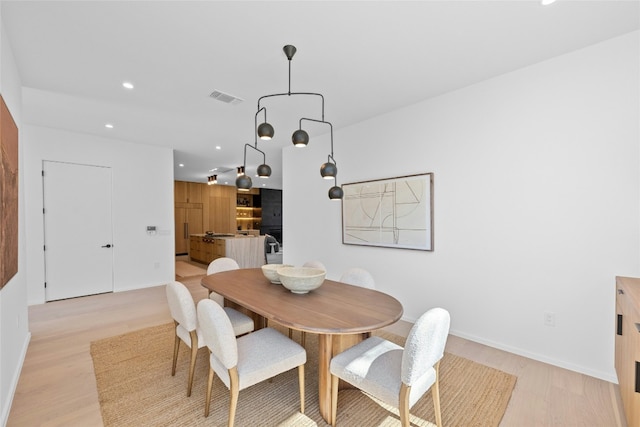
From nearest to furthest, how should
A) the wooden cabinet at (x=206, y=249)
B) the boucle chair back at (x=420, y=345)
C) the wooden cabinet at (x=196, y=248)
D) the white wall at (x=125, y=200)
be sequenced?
the boucle chair back at (x=420, y=345) → the white wall at (x=125, y=200) → the wooden cabinet at (x=206, y=249) → the wooden cabinet at (x=196, y=248)

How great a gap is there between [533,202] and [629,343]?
1.31 metres

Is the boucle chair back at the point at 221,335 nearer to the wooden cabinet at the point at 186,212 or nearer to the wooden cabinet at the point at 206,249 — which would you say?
the wooden cabinet at the point at 206,249

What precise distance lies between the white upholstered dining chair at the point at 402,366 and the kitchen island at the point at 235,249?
5.65 metres

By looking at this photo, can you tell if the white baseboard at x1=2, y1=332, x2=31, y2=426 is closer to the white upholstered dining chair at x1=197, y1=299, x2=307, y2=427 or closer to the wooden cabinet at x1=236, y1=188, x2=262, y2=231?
the white upholstered dining chair at x1=197, y1=299, x2=307, y2=427

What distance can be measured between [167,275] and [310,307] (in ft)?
15.7

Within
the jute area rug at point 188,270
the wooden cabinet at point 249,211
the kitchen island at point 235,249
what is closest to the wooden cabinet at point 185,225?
the jute area rug at point 188,270

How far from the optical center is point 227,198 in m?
10.8

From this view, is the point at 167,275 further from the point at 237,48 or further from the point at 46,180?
the point at 237,48

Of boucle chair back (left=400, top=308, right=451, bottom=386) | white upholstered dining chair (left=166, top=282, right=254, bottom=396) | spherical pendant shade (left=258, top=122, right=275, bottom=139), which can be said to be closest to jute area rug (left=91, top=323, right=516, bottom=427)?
white upholstered dining chair (left=166, top=282, right=254, bottom=396)

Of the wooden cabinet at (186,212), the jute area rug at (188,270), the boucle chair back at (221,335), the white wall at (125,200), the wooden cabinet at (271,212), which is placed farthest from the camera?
the wooden cabinet at (271,212)

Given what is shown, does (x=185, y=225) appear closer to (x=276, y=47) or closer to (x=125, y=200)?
(x=125, y=200)

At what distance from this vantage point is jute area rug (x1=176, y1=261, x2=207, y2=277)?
21.9 ft

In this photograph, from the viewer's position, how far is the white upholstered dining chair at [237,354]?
5.39 ft

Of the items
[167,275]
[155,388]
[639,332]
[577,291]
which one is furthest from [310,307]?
[167,275]
